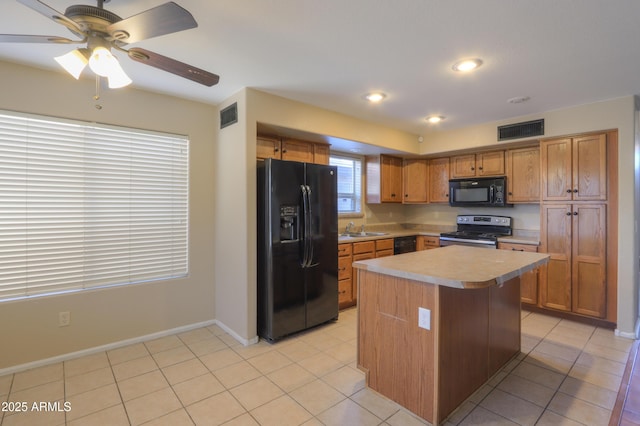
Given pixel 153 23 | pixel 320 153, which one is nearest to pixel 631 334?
pixel 320 153

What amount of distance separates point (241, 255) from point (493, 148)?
3734 mm

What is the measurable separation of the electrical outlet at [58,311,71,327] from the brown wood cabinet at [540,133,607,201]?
5.20 m

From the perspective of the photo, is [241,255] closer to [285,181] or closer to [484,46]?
[285,181]

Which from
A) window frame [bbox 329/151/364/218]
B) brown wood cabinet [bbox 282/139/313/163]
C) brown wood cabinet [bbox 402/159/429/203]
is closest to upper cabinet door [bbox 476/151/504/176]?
brown wood cabinet [bbox 402/159/429/203]

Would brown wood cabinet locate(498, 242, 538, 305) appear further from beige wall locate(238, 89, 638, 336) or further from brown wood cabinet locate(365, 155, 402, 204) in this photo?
brown wood cabinet locate(365, 155, 402, 204)

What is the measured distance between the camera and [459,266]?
2.12 metres

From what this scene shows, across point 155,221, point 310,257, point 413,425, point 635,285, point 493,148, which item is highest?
point 493,148

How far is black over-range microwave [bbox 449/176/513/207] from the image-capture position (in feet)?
14.3

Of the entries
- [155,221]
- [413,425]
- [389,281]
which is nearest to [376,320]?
[389,281]

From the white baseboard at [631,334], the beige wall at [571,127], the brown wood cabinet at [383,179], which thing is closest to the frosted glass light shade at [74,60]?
→ the beige wall at [571,127]

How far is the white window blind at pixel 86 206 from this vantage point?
2.56m

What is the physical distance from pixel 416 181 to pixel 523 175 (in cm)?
154

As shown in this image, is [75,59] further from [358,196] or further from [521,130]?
[521,130]

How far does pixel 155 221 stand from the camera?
10.7ft
